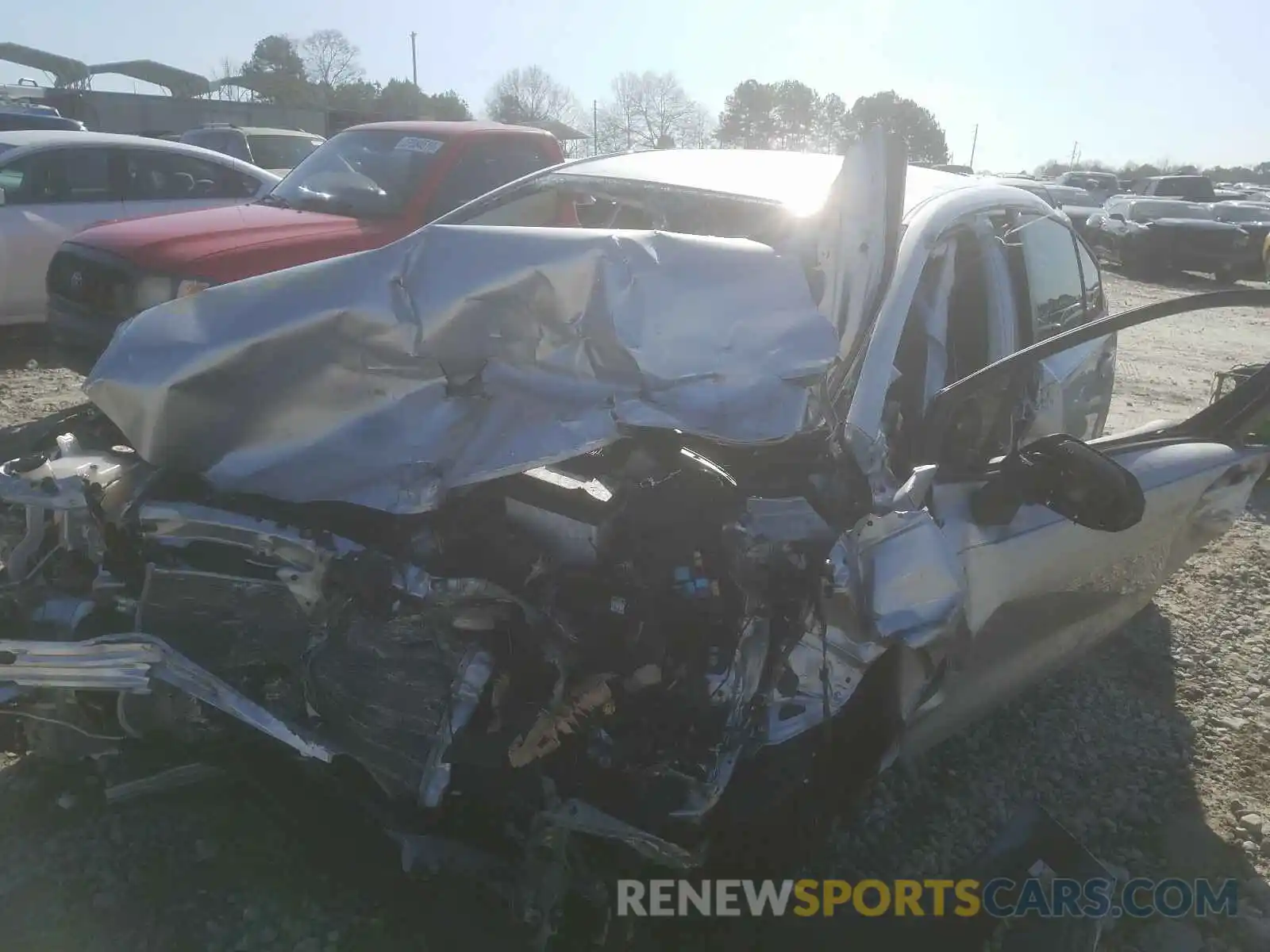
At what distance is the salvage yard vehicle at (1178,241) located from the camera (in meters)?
17.0

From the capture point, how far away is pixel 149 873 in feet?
7.92

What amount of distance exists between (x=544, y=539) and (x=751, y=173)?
178cm

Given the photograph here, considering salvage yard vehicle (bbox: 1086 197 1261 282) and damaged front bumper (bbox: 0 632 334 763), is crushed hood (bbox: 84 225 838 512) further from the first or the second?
salvage yard vehicle (bbox: 1086 197 1261 282)

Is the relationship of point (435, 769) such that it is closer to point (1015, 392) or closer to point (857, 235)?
point (857, 235)

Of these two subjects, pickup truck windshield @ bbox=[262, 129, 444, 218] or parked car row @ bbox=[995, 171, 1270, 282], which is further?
parked car row @ bbox=[995, 171, 1270, 282]

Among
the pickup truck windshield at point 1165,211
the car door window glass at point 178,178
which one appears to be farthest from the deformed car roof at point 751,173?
the pickup truck windshield at point 1165,211

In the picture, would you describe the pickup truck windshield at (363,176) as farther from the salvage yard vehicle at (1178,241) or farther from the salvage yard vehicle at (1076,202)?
the salvage yard vehicle at (1076,202)

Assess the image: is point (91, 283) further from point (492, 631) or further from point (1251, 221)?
point (1251, 221)

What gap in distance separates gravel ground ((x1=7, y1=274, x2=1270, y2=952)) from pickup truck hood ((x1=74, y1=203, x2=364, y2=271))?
3370 millimetres

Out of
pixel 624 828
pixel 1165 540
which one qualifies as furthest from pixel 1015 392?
pixel 624 828

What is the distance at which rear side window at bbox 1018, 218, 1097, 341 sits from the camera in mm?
3426

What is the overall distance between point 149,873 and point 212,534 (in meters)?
0.92

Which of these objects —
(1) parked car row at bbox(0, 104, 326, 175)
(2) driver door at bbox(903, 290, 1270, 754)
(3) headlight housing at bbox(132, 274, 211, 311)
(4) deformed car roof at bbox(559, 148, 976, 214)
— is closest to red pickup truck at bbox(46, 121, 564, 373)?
(3) headlight housing at bbox(132, 274, 211, 311)

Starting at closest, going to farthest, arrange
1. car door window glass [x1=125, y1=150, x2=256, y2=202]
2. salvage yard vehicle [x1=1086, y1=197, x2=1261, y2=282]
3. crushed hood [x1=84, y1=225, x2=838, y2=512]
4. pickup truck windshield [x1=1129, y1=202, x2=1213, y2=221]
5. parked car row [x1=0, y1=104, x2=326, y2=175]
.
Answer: crushed hood [x1=84, y1=225, x2=838, y2=512] < car door window glass [x1=125, y1=150, x2=256, y2=202] < parked car row [x1=0, y1=104, x2=326, y2=175] < salvage yard vehicle [x1=1086, y1=197, x2=1261, y2=282] < pickup truck windshield [x1=1129, y1=202, x2=1213, y2=221]
